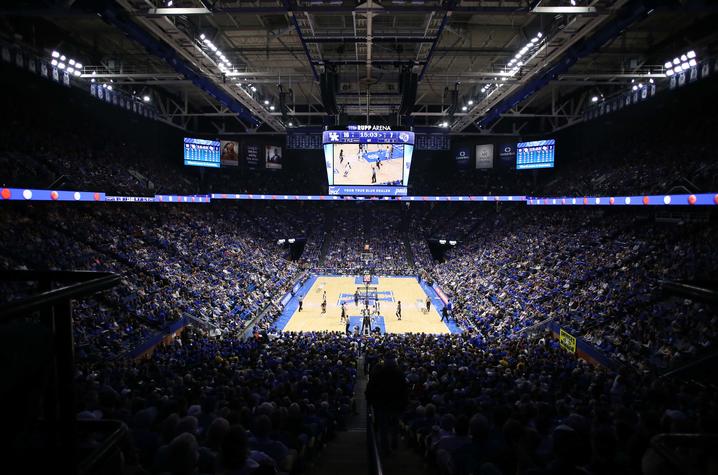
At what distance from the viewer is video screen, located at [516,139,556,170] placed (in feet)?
122

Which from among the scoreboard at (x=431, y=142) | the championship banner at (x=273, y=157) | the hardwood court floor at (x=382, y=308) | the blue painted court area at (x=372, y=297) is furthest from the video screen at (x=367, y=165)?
the championship banner at (x=273, y=157)

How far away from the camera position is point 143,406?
6.92 meters

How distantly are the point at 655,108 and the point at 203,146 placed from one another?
A: 37.2 m

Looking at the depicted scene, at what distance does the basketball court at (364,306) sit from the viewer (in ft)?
79.0

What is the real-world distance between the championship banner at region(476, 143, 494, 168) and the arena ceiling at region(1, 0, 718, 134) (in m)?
11.3

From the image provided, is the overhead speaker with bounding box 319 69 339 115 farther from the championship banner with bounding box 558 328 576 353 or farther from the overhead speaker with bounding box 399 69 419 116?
the championship banner with bounding box 558 328 576 353

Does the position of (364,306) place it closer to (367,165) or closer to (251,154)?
(367,165)

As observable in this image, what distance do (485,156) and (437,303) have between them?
19.9 m

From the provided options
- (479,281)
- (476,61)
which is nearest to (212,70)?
(476,61)

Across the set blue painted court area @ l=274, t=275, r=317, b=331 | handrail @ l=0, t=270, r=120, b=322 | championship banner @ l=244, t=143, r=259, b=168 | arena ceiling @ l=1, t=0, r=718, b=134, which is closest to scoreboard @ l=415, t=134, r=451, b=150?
arena ceiling @ l=1, t=0, r=718, b=134

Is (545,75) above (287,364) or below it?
above

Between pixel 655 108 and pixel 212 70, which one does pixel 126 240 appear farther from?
pixel 655 108

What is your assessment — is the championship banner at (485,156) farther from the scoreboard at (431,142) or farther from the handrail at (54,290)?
the handrail at (54,290)

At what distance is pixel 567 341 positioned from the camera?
16688mm
